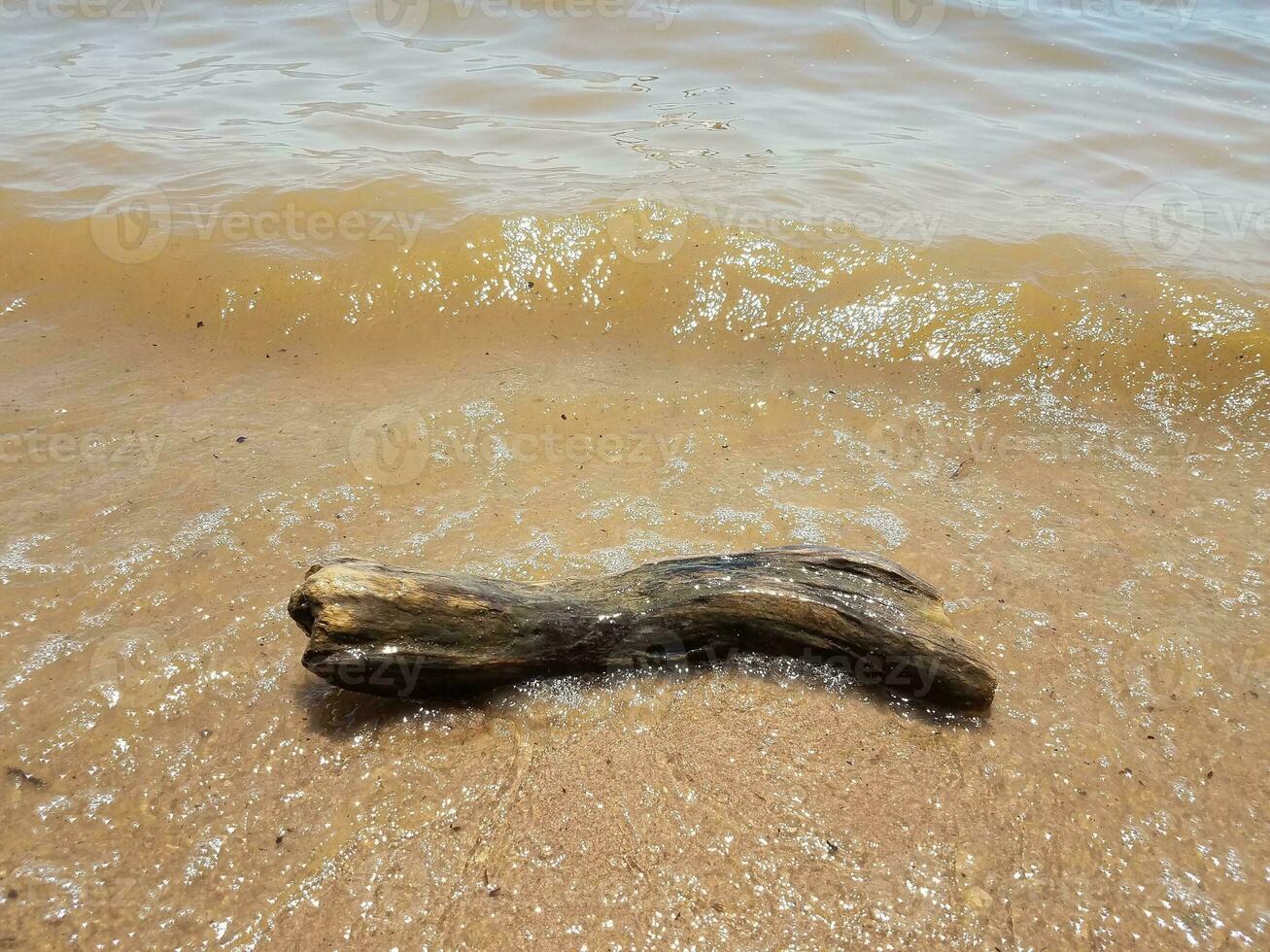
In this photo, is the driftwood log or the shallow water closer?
the shallow water

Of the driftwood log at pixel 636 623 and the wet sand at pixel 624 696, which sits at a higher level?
the driftwood log at pixel 636 623

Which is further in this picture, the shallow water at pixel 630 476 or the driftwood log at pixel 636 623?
the driftwood log at pixel 636 623

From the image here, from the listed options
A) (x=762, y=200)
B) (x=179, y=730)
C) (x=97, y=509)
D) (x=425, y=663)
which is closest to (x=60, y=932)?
(x=179, y=730)

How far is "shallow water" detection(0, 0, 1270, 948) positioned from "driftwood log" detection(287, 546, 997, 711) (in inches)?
3.7

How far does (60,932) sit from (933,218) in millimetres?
5253

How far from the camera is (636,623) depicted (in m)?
2.67

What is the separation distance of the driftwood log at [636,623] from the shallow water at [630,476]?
0.31 feet

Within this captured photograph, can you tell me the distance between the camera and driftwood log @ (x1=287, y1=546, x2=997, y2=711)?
2408mm

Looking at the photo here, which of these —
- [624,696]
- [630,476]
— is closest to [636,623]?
[624,696]

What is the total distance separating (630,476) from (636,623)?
115 centimetres

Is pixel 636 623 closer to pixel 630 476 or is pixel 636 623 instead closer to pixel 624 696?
pixel 624 696

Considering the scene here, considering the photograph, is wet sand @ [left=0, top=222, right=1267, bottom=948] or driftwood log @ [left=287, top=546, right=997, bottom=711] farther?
driftwood log @ [left=287, top=546, right=997, bottom=711]

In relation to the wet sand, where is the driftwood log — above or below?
above

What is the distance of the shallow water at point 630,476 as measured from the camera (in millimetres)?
2158
